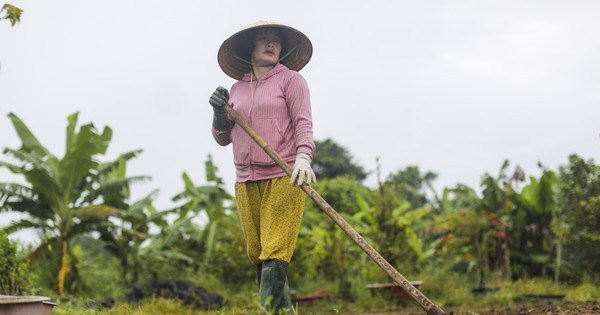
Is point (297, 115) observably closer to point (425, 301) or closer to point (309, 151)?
point (309, 151)

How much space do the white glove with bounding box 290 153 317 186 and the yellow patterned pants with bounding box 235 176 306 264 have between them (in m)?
0.19

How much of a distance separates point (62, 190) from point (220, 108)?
7.16m

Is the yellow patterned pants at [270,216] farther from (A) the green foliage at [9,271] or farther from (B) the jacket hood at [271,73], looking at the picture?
(A) the green foliage at [9,271]

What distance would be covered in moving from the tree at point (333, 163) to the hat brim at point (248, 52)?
2108 centimetres

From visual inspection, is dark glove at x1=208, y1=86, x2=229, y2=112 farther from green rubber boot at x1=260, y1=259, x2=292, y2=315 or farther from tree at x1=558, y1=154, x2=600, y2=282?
tree at x1=558, y1=154, x2=600, y2=282

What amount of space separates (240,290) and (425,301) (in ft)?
20.3

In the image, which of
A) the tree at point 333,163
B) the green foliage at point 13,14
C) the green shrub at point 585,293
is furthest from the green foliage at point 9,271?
the tree at point 333,163

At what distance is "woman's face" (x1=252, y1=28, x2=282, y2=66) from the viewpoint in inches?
152

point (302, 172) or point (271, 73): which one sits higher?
point (271, 73)

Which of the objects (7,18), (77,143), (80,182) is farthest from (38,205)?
(7,18)

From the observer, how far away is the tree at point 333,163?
25.3 metres

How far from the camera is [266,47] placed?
385 centimetres

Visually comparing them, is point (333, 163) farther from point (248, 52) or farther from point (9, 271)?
point (248, 52)

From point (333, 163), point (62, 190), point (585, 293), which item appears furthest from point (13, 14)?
point (333, 163)
